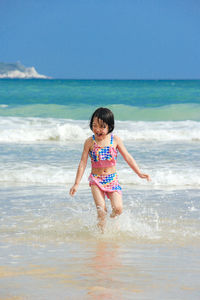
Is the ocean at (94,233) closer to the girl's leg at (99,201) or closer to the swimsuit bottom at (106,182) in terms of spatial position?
the girl's leg at (99,201)

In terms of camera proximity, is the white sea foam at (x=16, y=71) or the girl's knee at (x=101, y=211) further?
the white sea foam at (x=16, y=71)

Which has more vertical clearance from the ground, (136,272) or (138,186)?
(136,272)

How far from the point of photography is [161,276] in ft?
11.5

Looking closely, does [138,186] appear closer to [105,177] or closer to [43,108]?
[105,177]

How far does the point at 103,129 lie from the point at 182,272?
1591 mm

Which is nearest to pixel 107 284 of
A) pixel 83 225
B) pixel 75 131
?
pixel 83 225

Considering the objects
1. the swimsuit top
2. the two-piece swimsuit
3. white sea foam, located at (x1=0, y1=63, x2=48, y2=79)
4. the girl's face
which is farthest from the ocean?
white sea foam, located at (x1=0, y1=63, x2=48, y2=79)

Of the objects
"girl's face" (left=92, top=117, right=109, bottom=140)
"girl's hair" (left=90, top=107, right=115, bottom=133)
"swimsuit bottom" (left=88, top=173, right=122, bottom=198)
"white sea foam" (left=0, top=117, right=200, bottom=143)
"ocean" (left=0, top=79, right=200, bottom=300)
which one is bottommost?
"white sea foam" (left=0, top=117, right=200, bottom=143)

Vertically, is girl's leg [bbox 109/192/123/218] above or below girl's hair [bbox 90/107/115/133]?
below

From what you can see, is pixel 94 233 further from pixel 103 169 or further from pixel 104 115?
pixel 104 115

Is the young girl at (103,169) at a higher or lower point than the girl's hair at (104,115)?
lower

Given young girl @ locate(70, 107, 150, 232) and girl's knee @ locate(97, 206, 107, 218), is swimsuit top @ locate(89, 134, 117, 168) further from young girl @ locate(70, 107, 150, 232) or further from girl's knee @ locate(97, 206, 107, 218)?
girl's knee @ locate(97, 206, 107, 218)

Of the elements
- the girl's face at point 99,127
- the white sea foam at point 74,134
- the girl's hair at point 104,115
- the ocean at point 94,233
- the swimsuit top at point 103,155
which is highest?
the girl's hair at point 104,115

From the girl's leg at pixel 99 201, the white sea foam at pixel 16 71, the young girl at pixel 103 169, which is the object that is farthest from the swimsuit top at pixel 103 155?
the white sea foam at pixel 16 71
